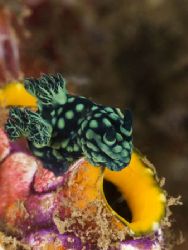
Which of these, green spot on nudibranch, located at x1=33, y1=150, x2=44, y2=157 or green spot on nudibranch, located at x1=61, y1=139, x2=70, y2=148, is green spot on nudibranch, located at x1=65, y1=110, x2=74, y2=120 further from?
green spot on nudibranch, located at x1=33, y1=150, x2=44, y2=157

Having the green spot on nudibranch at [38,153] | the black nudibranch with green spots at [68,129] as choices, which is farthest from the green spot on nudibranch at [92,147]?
the green spot on nudibranch at [38,153]

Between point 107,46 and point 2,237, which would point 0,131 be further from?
point 107,46

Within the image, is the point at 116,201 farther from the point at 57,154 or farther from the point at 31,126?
the point at 31,126

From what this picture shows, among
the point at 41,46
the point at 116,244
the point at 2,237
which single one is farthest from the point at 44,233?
the point at 41,46

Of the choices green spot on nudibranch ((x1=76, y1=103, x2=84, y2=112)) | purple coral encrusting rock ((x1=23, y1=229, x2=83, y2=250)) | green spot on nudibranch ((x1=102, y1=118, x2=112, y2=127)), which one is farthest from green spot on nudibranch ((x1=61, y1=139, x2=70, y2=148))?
purple coral encrusting rock ((x1=23, y1=229, x2=83, y2=250))

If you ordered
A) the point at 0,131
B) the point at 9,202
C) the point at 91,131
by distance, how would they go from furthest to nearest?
1. the point at 0,131
2. the point at 9,202
3. the point at 91,131

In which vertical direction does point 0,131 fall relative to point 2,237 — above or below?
above
